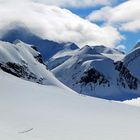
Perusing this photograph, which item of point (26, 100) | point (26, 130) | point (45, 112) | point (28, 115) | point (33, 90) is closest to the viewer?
point (26, 130)

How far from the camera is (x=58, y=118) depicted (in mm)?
24156

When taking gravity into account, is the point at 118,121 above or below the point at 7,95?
below

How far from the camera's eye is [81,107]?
29750mm

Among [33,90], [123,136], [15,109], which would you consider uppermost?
[33,90]

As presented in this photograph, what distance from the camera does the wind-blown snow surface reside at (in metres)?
20.3

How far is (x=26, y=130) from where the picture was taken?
66.2 ft

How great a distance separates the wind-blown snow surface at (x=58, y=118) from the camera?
20297mm

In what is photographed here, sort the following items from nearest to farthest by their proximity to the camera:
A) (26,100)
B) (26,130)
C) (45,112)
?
1. (26,130)
2. (45,112)
3. (26,100)

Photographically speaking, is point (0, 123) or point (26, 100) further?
point (26, 100)

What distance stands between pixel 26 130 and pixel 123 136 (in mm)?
4224

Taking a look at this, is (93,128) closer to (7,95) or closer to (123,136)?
(123,136)

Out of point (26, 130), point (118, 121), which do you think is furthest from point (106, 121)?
point (26, 130)

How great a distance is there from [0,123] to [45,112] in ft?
16.2

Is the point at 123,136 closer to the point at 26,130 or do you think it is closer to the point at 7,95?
the point at 26,130
